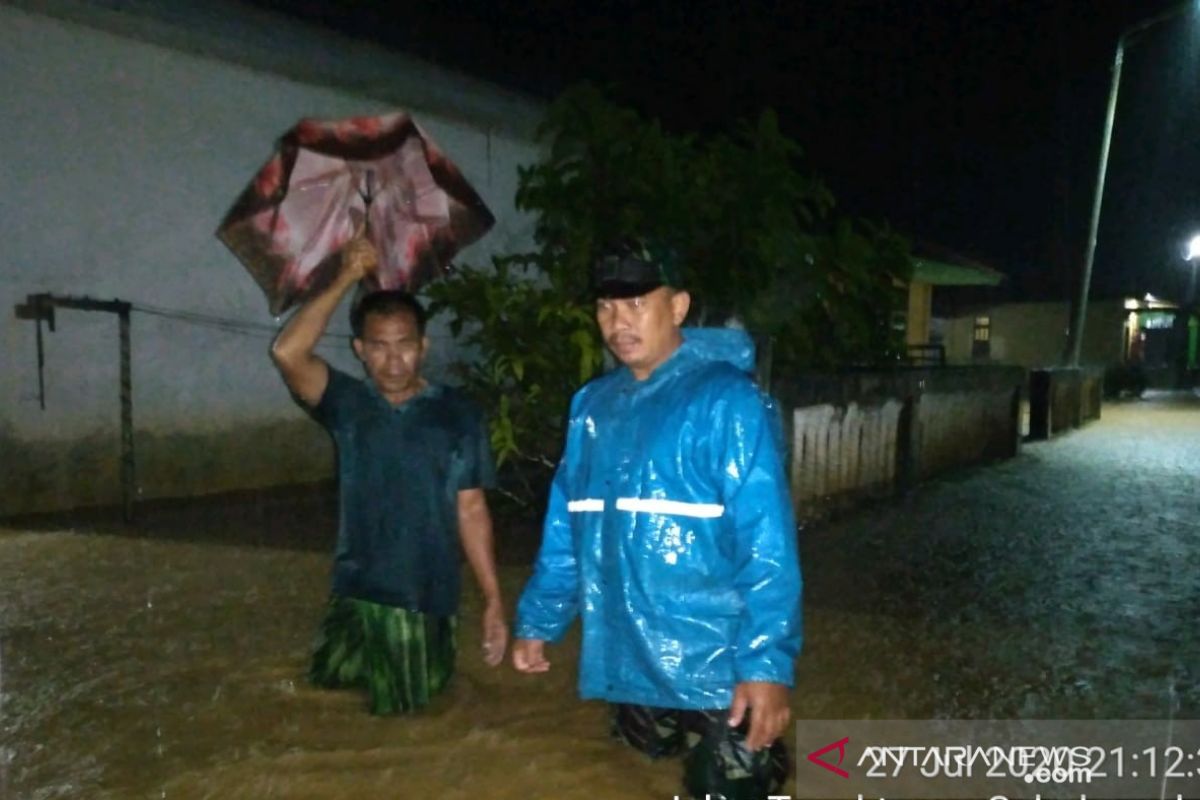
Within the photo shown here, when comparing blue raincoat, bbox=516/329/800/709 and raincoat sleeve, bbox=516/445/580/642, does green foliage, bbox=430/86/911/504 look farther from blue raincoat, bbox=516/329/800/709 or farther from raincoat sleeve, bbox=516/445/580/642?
blue raincoat, bbox=516/329/800/709

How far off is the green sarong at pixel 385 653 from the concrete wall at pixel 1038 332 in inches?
1303

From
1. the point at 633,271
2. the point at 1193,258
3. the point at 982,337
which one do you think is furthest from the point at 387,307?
the point at 1193,258

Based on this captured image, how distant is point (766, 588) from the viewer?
8.26 ft

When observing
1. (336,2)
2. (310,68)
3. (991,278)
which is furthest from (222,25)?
(991,278)

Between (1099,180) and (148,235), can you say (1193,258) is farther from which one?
(148,235)

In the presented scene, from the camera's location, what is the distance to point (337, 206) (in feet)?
29.2

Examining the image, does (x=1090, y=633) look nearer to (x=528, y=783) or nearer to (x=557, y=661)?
(x=557, y=661)

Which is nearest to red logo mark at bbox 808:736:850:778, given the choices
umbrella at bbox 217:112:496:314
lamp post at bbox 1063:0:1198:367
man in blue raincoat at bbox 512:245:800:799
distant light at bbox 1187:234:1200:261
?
man in blue raincoat at bbox 512:245:800:799

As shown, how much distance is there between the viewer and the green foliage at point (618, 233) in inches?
265

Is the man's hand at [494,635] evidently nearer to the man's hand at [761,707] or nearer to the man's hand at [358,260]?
the man's hand at [358,260]

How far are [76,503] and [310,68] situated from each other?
4071 millimetres

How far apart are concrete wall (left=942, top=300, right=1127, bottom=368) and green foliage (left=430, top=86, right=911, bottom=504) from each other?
29.5 m

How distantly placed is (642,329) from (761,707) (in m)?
1.00

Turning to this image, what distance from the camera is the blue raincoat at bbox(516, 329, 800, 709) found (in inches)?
100
